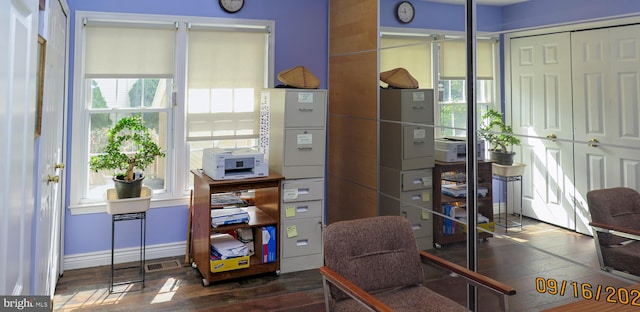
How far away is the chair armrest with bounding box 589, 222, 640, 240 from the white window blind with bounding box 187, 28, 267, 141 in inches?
121

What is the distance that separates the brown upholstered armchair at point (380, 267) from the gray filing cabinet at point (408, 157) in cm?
82

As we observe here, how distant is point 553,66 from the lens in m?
2.14

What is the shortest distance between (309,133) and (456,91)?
4.55 ft

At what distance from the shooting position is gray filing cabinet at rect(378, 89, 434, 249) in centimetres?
319

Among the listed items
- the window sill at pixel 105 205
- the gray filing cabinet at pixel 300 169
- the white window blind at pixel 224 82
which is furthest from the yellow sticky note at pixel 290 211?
the window sill at pixel 105 205

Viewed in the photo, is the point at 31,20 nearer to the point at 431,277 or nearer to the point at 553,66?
the point at 553,66

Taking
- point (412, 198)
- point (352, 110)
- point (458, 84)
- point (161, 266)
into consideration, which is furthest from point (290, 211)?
point (458, 84)

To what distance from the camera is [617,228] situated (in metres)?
1.89

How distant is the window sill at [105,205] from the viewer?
382 centimetres

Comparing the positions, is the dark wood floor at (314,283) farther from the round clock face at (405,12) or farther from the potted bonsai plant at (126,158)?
the round clock face at (405,12)

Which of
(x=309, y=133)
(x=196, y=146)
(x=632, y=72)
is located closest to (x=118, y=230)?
(x=196, y=146)

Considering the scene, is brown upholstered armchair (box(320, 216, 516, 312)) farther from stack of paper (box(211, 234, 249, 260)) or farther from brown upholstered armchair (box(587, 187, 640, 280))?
stack of paper (box(211, 234, 249, 260))
